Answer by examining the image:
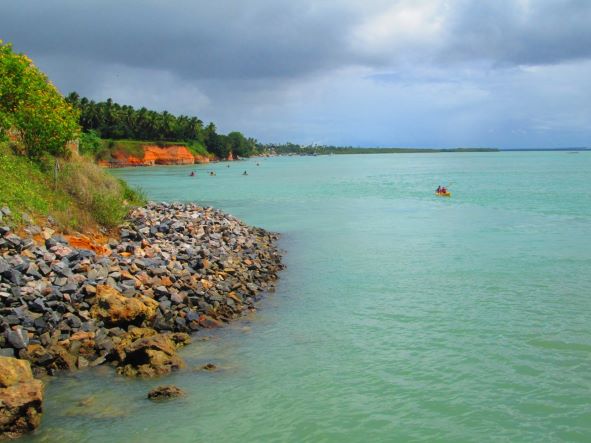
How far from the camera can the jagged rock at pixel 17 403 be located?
876 centimetres

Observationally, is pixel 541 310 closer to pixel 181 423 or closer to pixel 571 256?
pixel 571 256

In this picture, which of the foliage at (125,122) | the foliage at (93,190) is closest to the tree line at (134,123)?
the foliage at (125,122)

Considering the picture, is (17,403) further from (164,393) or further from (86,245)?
(86,245)

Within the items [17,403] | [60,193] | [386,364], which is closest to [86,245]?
[60,193]

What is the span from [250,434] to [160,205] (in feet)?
72.2

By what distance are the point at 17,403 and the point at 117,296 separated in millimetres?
4549

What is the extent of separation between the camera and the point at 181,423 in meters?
9.49

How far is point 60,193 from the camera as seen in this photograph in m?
20.3

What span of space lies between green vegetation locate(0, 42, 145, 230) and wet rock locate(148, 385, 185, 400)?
945 centimetres

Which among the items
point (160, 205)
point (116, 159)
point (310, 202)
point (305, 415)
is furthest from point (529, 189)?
point (116, 159)

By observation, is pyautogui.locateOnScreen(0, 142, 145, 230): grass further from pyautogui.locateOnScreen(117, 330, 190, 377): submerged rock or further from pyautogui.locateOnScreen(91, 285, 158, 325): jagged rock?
pyautogui.locateOnScreen(117, 330, 190, 377): submerged rock

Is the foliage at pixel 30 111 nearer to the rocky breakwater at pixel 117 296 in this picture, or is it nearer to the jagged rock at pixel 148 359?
the rocky breakwater at pixel 117 296

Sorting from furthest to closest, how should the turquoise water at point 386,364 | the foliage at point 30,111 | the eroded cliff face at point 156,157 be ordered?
1. the eroded cliff face at point 156,157
2. the foliage at point 30,111
3. the turquoise water at point 386,364

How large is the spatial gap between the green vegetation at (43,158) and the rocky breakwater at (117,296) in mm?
1329
